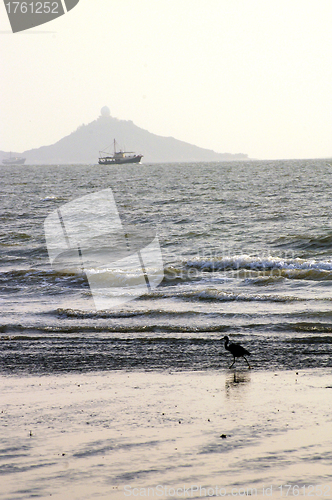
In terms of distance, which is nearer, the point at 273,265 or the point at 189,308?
the point at 189,308

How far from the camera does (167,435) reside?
439 cm

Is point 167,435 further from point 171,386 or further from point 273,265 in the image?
point 273,265

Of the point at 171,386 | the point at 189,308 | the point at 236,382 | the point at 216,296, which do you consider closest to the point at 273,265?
the point at 216,296

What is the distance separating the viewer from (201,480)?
12.1ft

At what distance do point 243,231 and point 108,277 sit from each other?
9.65 metres

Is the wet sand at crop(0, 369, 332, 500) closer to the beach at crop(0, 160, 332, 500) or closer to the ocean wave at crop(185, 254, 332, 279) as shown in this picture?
the beach at crop(0, 160, 332, 500)

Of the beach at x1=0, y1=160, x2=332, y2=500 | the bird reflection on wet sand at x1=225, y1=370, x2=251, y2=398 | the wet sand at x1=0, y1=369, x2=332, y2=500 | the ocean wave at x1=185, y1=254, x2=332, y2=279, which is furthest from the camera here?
the ocean wave at x1=185, y1=254, x2=332, y2=279

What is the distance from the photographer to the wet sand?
3627 mm

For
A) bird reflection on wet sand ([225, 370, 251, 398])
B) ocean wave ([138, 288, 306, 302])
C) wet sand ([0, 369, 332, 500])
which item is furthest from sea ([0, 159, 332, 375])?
wet sand ([0, 369, 332, 500])

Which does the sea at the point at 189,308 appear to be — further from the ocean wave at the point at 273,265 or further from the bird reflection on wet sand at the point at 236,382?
the bird reflection on wet sand at the point at 236,382

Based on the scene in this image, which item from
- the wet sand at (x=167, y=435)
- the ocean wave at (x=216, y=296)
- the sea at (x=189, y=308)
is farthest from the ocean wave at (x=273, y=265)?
the wet sand at (x=167, y=435)

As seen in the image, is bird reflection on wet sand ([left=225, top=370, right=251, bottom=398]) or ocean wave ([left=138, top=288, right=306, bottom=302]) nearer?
bird reflection on wet sand ([left=225, top=370, right=251, bottom=398])

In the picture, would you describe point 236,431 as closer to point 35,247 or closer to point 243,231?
point 35,247

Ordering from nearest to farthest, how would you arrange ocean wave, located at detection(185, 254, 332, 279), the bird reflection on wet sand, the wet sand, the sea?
the wet sand, the bird reflection on wet sand, the sea, ocean wave, located at detection(185, 254, 332, 279)
